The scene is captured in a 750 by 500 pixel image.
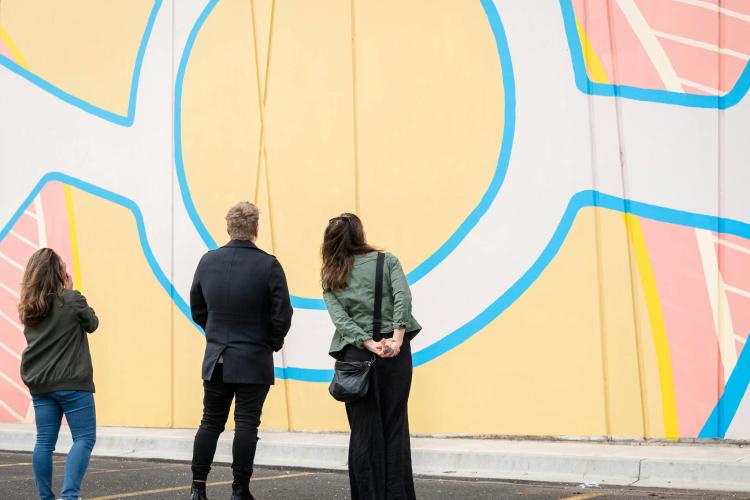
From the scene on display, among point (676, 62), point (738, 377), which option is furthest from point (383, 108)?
point (738, 377)

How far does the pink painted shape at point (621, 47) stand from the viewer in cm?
926

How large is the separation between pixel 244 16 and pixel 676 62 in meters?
5.13

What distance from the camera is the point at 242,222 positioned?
658 cm

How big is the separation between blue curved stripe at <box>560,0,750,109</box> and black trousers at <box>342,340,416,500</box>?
463 centimetres

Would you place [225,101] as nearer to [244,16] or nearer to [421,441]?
[244,16]

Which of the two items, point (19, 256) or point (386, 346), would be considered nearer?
point (386, 346)

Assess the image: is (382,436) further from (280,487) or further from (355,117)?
(355,117)

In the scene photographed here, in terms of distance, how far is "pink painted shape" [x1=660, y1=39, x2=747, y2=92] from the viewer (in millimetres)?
8883

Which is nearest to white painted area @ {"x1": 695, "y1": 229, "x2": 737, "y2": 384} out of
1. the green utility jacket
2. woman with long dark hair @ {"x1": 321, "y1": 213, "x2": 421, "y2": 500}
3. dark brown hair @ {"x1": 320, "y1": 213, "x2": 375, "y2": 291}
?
woman with long dark hair @ {"x1": 321, "y1": 213, "x2": 421, "y2": 500}

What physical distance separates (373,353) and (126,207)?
7588 mm

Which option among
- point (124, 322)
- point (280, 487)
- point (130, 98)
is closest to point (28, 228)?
point (124, 322)

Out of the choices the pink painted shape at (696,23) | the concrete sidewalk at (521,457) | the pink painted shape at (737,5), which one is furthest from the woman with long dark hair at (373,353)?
the pink painted shape at (737,5)

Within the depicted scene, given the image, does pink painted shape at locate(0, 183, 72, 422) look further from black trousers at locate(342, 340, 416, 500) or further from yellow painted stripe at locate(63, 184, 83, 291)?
black trousers at locate(342, 340, 416, 500)

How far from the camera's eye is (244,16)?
38.5 ft
